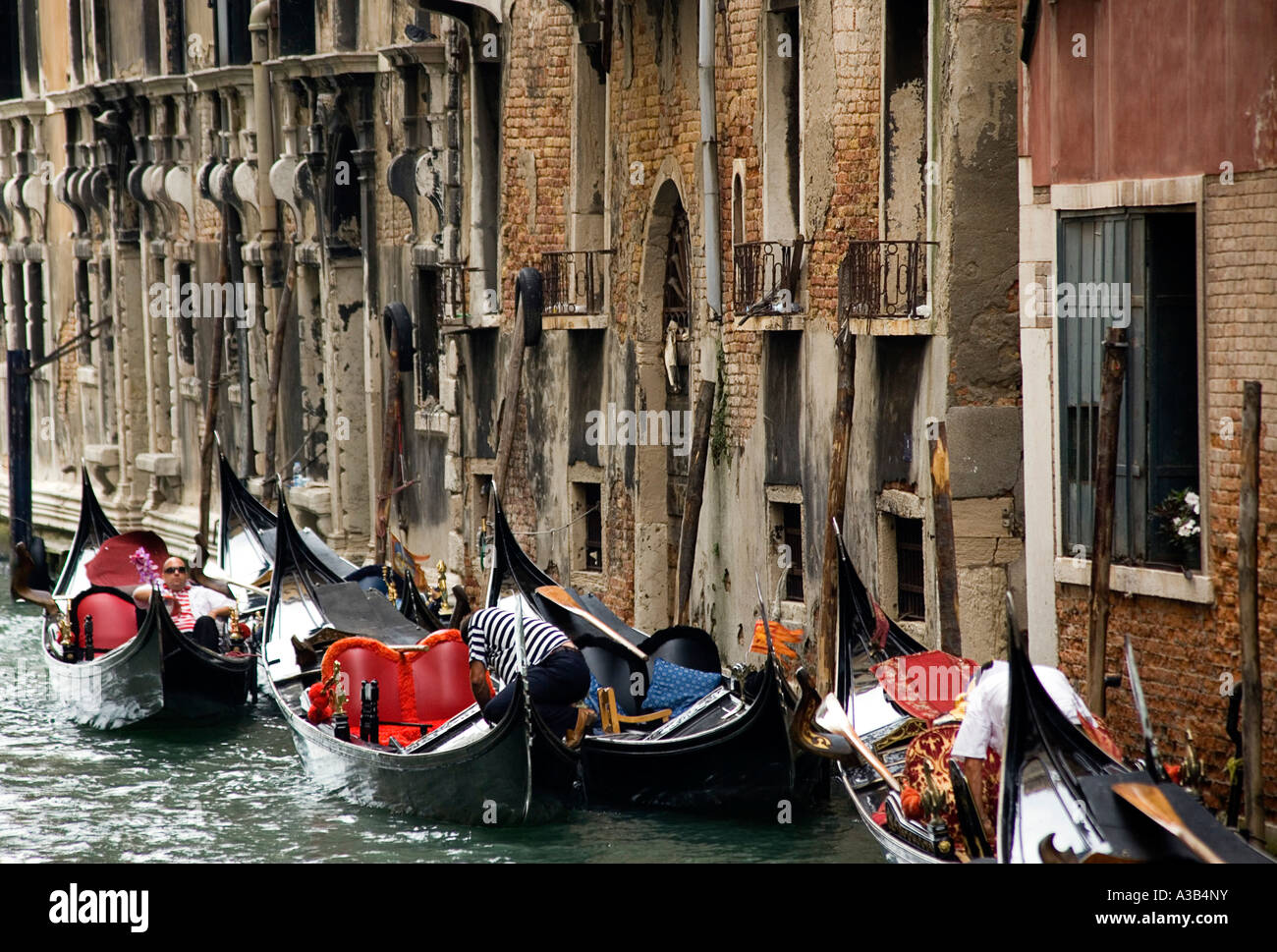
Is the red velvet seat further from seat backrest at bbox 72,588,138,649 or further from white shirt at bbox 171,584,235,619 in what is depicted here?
white shirt at bbox 171,584,235,619

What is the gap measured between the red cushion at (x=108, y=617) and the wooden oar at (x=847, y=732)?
19.1ft

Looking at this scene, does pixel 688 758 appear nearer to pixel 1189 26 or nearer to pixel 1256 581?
pixel 1256 581

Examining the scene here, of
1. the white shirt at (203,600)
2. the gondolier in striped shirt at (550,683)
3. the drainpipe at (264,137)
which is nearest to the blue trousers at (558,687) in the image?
the gondolier in striped shirt at (550,683)

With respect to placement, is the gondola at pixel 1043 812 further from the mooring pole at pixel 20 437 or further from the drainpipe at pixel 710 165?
the mooring pole at pixel 20 437

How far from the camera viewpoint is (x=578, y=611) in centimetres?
1140

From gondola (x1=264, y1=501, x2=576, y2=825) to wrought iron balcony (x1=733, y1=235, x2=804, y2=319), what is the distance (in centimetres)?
226

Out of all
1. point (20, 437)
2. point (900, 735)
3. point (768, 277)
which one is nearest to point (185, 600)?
point (768, 277)

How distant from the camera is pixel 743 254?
11.7 meters

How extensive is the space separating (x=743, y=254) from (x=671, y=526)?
229 cm

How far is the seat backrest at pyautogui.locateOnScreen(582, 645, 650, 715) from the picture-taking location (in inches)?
416

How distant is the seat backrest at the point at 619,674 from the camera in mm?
10562

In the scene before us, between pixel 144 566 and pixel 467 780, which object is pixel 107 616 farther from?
pixel 467 780

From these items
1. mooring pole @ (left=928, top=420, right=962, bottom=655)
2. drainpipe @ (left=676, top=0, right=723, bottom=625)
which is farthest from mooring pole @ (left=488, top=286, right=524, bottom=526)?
mooring pole @ (left=928, top=420, right=962, bottom=655)

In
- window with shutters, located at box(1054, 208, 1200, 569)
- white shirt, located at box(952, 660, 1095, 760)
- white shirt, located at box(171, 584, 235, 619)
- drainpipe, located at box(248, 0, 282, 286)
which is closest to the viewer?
white shirt, located at box(952, 660, 1095, 760)
